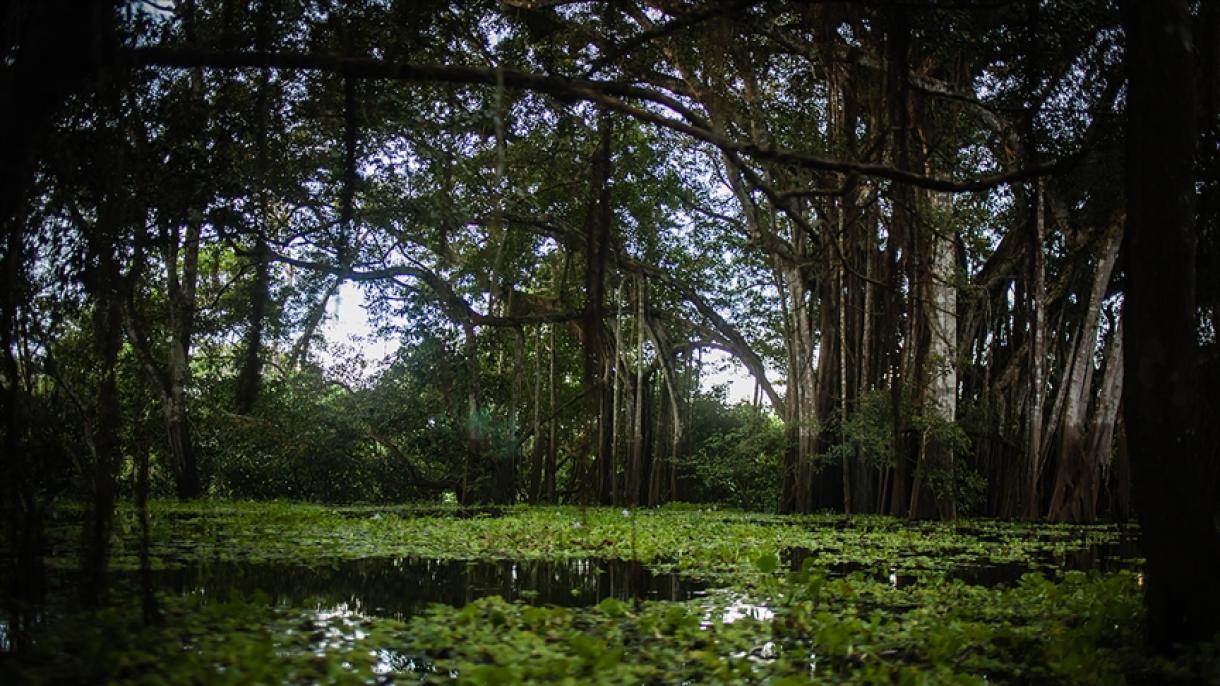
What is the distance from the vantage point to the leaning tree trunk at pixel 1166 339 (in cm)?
277

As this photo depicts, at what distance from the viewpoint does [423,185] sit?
7191mm

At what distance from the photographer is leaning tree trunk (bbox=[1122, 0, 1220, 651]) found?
2.77 metres

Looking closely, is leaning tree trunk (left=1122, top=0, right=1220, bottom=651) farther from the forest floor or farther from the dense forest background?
the forest floor

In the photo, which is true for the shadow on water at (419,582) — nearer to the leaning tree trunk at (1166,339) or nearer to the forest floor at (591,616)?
the forest floor at (591,616)

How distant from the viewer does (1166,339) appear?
2.81m

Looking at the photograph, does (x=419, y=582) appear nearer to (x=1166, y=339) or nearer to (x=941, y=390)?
(x=1166, y=339)

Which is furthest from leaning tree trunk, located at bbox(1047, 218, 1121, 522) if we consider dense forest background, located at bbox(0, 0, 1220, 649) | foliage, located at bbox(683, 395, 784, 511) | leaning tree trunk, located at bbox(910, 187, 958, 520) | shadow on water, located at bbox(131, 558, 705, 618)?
shadow on water, located at bbox(131, 558, 705, 618)

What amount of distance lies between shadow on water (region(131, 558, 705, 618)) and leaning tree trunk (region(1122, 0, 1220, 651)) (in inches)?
72.6

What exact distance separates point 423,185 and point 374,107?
2.99 metres

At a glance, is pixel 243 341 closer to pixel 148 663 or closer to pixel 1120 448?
pixel 1120 448

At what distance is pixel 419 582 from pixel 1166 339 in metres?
3.09

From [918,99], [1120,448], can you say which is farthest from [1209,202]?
[1120,448]

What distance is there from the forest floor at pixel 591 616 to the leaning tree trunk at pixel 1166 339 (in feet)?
0.71

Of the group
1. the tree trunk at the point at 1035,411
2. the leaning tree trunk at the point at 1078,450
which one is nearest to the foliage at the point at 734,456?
the tree trunk at the point at 1035,411
